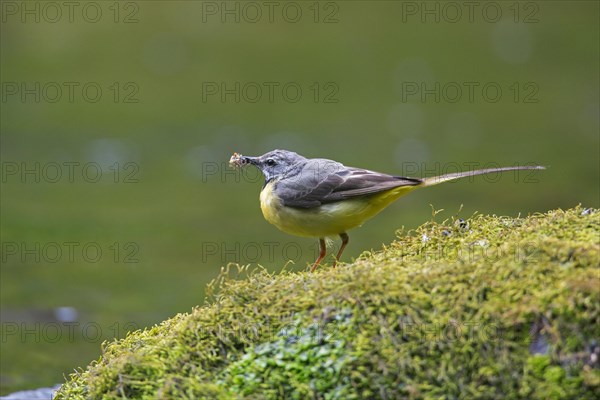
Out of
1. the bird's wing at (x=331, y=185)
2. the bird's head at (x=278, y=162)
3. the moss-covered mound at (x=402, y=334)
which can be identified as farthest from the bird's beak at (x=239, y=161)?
the moss-covered mound at (x=402, y=334)

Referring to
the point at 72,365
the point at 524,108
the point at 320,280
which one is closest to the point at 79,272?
the point at 72,365

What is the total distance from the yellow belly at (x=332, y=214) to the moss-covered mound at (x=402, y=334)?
1889 millimetres

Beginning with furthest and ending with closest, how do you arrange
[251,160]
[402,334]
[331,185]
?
[251,160] < [331,185] < [402,334]

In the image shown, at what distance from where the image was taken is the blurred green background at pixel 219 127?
13.2m

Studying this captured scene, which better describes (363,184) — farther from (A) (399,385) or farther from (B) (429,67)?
(B) (429,67)

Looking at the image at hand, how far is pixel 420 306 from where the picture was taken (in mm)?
5027

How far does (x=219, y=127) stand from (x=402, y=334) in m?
15.5

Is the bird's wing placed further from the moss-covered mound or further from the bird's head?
the moss-covered mound

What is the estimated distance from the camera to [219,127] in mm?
20062

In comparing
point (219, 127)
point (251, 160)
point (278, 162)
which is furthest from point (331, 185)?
point (219, 127)

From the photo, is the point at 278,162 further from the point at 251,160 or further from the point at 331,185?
the point at 331,185

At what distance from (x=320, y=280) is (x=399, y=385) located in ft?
3.08

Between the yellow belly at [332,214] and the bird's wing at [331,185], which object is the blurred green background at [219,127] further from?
the bird's wing at [331,185]

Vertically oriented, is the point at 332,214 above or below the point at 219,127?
below
